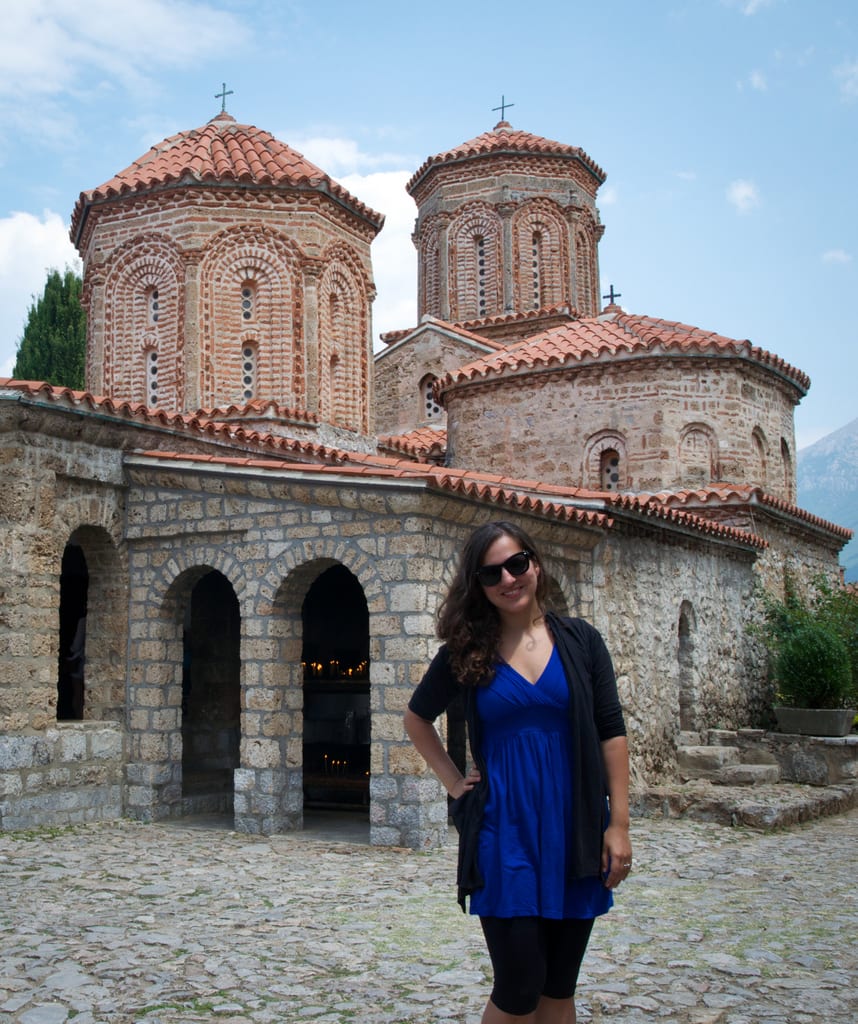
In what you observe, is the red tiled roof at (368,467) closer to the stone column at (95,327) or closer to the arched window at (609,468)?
the arched window at (609,468)

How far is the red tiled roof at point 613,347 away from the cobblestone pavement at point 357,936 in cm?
785

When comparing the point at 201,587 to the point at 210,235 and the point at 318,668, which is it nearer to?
the point at 318,668

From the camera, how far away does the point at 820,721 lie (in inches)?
446

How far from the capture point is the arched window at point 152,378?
43.4 feet

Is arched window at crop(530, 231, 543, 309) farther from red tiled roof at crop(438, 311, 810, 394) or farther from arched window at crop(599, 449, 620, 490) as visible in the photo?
arched window at crop(599, 449, 620, 490)

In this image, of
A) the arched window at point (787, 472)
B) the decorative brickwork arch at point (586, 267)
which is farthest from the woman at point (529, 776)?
the decorative brickwork arch at point (586, 267)

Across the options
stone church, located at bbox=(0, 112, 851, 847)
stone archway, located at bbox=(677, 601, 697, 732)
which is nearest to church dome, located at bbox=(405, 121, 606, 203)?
stone church, located at bbox=(0, 112, 851, 847)

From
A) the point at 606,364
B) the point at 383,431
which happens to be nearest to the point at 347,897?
the point at 606,364

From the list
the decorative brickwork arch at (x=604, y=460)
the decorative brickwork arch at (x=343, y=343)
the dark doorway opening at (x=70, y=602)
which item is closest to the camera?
the dark doorway opening at (x=70, y=602)

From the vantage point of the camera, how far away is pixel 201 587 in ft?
34.9

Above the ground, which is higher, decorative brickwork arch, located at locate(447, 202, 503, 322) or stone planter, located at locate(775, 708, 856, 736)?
decorative brickwork arch, located at locate(447, 202, 503, 322)

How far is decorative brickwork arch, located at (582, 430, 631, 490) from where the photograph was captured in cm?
1458

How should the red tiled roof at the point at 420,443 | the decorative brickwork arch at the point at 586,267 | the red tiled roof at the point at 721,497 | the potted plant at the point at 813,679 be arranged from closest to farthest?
the potted plant at the point at 813,679, the red tiled roof at the point at 721,497, the red tiled roof at the point at 420,443, the decorative brickwork arch at the point at 586,267

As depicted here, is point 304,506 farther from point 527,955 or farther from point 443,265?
point 443,265
